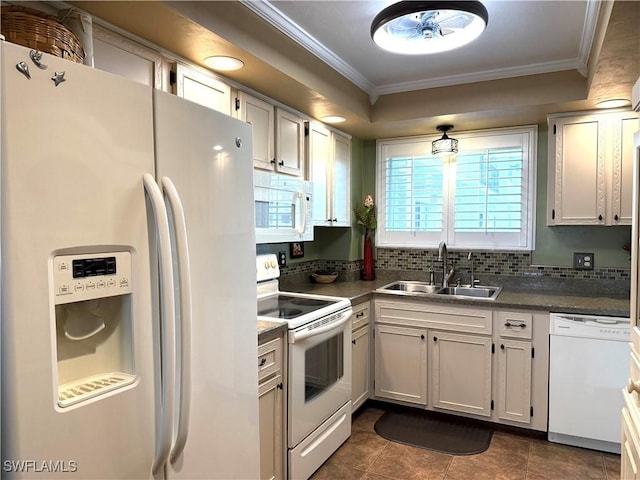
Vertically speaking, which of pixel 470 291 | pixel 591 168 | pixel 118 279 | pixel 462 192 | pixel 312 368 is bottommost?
pixel 312 368

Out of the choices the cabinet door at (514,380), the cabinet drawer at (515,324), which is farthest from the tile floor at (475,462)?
the cabinet drawer at (515,324)

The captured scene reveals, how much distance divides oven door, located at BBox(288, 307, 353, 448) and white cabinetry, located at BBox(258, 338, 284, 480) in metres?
0.06

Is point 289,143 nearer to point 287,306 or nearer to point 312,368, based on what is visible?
point 287,306

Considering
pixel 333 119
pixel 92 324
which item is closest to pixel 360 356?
pixel 333 119

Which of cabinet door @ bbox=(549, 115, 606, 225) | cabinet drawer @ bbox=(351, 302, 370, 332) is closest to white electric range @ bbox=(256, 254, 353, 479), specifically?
cabinet drawer @ bbox=(351, 302, 370, 332)

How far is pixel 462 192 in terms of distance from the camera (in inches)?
138

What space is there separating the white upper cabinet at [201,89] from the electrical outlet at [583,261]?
263 cm

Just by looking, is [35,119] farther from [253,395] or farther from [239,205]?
[253,395]

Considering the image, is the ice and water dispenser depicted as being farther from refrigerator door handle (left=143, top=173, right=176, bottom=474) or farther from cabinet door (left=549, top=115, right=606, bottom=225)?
cabinet door (left=549, top=115, right=606, bottom=225)

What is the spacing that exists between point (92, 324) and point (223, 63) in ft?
→ 4.67

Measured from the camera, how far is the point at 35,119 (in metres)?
0.90

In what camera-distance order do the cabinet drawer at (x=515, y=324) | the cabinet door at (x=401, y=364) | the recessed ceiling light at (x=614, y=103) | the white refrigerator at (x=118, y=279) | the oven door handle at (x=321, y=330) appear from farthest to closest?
the cabinet door at (x=401, y=364) < the cabinet drawer at (x=515, y=324) < the recessed ceiling light at (x=614, y=103) < the oven door handle at (x=321, y=330) < the white refrigerator at (x=118, y=279)

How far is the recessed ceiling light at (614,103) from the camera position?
2.64 meters

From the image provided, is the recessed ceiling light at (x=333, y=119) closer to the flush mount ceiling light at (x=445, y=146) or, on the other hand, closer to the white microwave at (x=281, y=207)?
the white microwave at (x=281, y=207)
